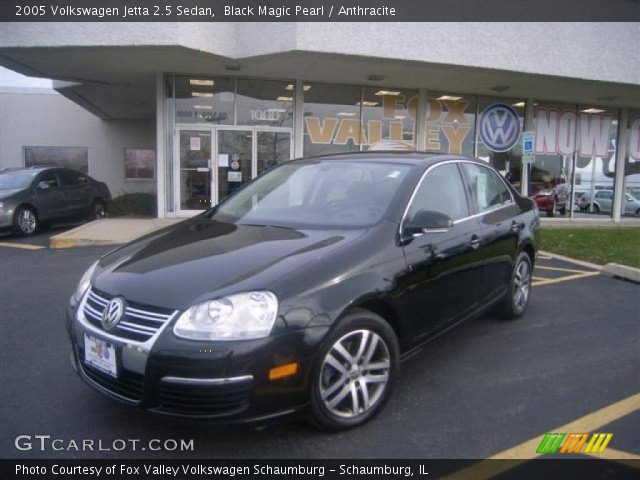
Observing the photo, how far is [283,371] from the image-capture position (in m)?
2.52

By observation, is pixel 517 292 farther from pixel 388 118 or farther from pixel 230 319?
pixel 388 118

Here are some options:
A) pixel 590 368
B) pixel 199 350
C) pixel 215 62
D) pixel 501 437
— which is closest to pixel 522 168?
pixel 215 62

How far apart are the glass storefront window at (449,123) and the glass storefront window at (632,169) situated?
616cm

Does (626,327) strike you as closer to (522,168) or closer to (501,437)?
(501,437)

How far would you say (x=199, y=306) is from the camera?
2508mm

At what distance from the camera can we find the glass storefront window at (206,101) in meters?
12.9

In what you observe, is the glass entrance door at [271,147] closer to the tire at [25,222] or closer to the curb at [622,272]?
the tire at [25,222]

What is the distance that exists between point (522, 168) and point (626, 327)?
1175 centimetres

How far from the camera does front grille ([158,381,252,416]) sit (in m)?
2.43

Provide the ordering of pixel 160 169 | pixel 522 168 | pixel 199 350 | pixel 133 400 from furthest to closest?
pixel 522 168
pixel 160 169
pixel 133 400
pixel 199 350

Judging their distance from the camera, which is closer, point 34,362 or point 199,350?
point 199,350

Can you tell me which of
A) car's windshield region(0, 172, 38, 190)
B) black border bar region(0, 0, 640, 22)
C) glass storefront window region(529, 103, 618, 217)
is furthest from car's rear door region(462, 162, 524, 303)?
glass storefront window region(529, 103, 618, 217)

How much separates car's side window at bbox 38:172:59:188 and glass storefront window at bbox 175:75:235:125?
129 inches

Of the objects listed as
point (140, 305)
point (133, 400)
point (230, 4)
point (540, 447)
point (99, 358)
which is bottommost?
point (540, 447)
